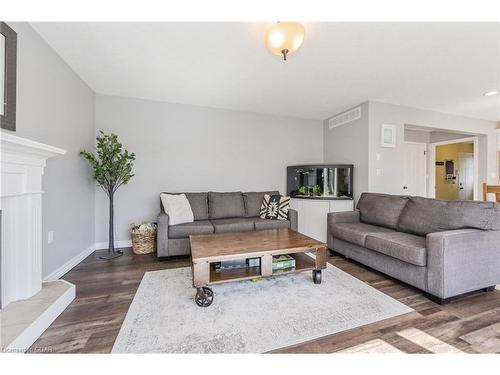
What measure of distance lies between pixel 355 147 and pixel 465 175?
4.41 m

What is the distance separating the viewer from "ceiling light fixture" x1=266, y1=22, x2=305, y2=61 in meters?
1.56

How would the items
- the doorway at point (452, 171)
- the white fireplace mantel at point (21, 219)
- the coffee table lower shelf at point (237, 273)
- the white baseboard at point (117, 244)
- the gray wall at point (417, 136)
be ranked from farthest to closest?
the doorway at point (452, 171), the gray wall at point (417, 136), the white baseboard at point (117, 244), the coffee table lower shelf at point (237, 273), the white fireplace mantel at point (21, 219)

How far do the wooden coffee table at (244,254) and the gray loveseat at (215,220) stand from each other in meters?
0.65

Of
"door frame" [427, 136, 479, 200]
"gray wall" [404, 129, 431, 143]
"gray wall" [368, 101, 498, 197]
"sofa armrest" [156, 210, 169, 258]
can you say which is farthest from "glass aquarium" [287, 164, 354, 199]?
"door frame" [427, 136, 479, 200]

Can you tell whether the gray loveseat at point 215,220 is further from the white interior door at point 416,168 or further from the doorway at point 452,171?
the doorway at point 452,171

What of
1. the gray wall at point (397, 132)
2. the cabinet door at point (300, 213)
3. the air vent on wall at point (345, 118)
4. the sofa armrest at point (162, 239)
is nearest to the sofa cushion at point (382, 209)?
the gray wall at point (397, 132)

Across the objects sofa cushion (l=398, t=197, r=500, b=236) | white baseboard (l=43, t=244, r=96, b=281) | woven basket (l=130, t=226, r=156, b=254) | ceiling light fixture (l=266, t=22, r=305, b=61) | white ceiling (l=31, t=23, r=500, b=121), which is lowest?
white baseboard (l=43, t=244, r=96, b=281)

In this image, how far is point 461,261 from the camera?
1.85 m

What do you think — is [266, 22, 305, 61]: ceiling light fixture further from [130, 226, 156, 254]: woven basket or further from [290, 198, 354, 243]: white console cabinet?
[130, 226, 156, 254]: woven basket

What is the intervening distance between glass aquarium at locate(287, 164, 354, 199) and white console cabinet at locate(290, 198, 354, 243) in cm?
12

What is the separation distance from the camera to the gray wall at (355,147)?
361 cm

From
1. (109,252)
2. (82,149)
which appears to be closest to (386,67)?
(82,149)

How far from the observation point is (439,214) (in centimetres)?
222
